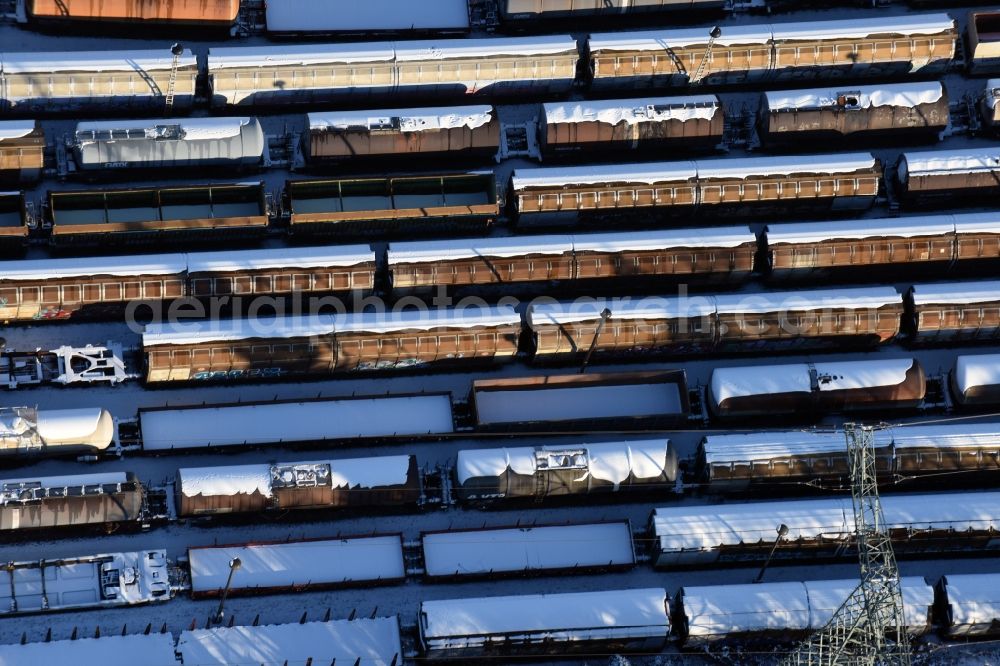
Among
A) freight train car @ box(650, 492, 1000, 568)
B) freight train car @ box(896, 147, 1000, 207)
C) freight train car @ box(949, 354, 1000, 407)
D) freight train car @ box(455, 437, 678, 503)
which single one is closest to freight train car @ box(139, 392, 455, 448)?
freight train car @ box(455, 437, 678, 503)

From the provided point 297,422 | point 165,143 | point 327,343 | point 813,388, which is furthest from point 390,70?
point 813,388

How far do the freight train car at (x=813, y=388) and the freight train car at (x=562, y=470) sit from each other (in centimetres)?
665

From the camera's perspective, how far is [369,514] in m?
158

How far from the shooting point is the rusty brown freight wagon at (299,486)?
15362 centimetres

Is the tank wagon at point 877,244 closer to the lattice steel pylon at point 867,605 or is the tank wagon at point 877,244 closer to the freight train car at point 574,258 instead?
the freight train car at point 574,258

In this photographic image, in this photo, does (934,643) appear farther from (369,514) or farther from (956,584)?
(369,514)

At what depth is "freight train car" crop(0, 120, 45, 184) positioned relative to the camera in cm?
15962

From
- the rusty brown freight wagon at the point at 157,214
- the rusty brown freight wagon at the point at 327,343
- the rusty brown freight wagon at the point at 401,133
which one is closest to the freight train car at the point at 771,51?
the rusty brown freight wagon at the point at 401,133

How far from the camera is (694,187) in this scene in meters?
166

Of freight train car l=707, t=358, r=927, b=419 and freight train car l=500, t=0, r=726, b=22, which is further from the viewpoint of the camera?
freight train car l=500, t=0, r=726, b=22

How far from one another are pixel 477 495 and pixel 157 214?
3341 cm

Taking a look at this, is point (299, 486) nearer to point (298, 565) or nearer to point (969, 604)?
point (298, 565)

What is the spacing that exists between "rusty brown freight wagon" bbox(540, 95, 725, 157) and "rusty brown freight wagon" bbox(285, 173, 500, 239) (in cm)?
708

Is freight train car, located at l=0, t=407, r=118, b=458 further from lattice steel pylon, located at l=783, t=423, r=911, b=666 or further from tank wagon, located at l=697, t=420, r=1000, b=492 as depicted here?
lattice steel pylon, located at l=783, t=423, r=911, b=666
